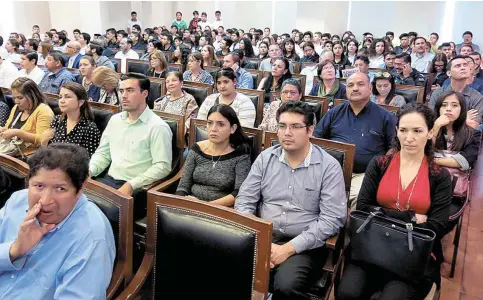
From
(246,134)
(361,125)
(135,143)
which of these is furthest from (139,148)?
(361,125)

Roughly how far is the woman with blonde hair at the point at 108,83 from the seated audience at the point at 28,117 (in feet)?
2.40

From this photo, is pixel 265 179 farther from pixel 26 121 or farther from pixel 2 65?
pixel 2 65

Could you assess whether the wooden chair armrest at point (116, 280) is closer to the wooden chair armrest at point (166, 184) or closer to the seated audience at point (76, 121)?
the wooden chair armrest at point (166, 184)

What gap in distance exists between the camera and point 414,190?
5.91 feet

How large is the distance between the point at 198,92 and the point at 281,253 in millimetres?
2448

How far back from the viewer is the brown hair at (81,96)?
2.69 metres

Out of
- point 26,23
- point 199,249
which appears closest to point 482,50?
point 199,249

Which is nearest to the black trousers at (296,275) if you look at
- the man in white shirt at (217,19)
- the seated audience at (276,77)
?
the seated audience at (276,77)

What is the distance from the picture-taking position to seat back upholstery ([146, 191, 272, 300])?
1337 mm

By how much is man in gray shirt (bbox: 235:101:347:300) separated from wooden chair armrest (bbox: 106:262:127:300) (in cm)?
60

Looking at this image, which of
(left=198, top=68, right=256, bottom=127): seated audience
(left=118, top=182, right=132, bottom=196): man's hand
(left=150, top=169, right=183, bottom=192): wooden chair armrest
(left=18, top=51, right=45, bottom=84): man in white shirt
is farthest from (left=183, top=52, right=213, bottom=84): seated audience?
(left=118, top=182, right=132, bottom=196): man's hand

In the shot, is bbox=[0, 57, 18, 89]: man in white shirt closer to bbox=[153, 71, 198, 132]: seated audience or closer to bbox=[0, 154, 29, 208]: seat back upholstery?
bbox=[153, 71, 198, 132]: seated audience

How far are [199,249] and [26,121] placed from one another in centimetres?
218

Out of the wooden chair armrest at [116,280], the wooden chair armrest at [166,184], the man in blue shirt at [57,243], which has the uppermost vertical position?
the man in blue shirt at [57,243]
